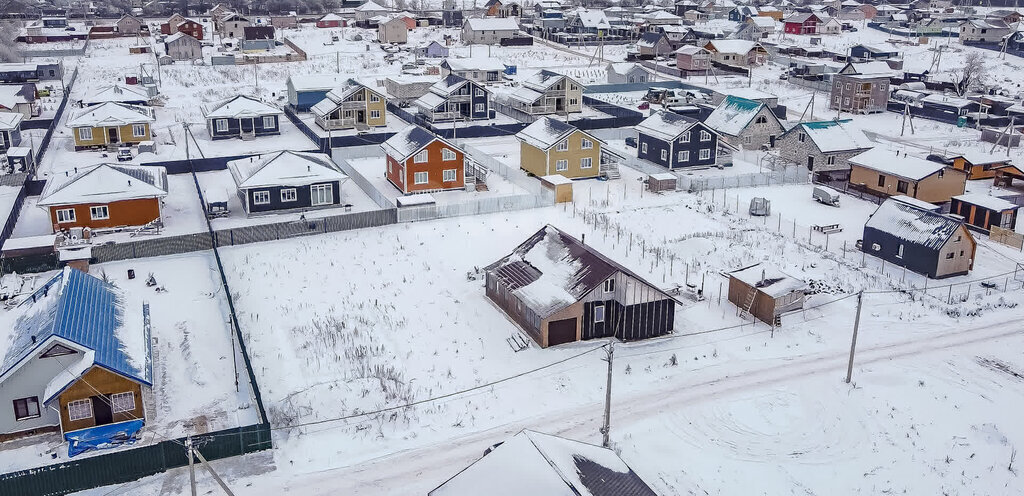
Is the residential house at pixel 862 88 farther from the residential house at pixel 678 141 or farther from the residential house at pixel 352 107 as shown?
the residential house at pixel 352 107

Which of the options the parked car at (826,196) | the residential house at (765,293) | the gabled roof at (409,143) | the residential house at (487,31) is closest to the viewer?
the residential house at (765,293)

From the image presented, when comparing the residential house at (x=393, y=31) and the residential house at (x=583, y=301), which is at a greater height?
the residential house at (x=393, y=31)

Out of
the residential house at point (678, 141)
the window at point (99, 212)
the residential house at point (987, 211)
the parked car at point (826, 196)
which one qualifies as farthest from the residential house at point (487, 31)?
the residential house at point (987, 211)

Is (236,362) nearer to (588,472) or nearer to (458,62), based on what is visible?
(588,472)

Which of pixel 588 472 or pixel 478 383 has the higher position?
pixel 588 472

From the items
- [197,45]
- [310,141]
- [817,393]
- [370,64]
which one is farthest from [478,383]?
[197,45]

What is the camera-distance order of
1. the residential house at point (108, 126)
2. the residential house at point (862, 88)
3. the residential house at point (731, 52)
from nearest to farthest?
the residential house at point (108, 126) < the residential house at point (862, 88) < the residential house at point (731, 52)

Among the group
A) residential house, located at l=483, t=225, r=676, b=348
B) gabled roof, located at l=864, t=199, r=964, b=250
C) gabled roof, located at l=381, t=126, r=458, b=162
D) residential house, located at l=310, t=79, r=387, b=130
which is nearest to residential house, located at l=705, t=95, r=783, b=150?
gabled roof, located at l=864, t=199, r=964, b=250
